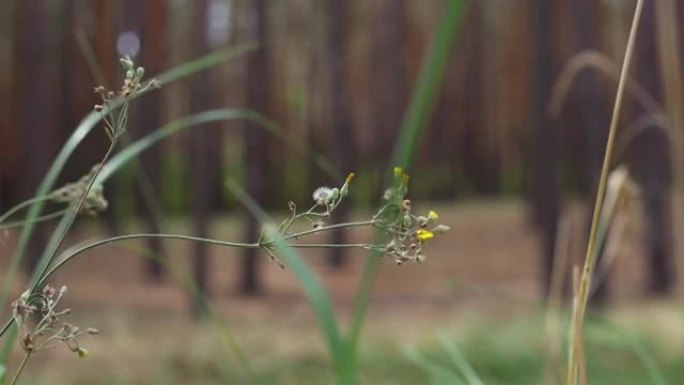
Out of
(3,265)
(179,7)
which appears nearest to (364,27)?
(179,7)

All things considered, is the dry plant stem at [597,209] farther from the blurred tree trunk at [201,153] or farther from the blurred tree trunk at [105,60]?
the blurred tree trunk at [105,60]

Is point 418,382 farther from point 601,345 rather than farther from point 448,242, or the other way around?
point 448,242

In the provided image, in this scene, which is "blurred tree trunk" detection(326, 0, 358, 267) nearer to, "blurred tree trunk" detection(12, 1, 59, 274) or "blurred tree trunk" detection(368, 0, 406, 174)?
"blurred tree trunk" detection(368, 0, 406, 174)

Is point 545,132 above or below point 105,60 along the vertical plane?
below

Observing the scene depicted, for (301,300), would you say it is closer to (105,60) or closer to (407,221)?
(105,60)

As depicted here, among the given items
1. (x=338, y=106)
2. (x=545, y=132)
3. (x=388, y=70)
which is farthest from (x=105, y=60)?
(x=545, y=132)

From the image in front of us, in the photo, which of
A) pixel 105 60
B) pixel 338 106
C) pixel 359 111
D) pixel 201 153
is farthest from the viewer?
pixel 359 111
